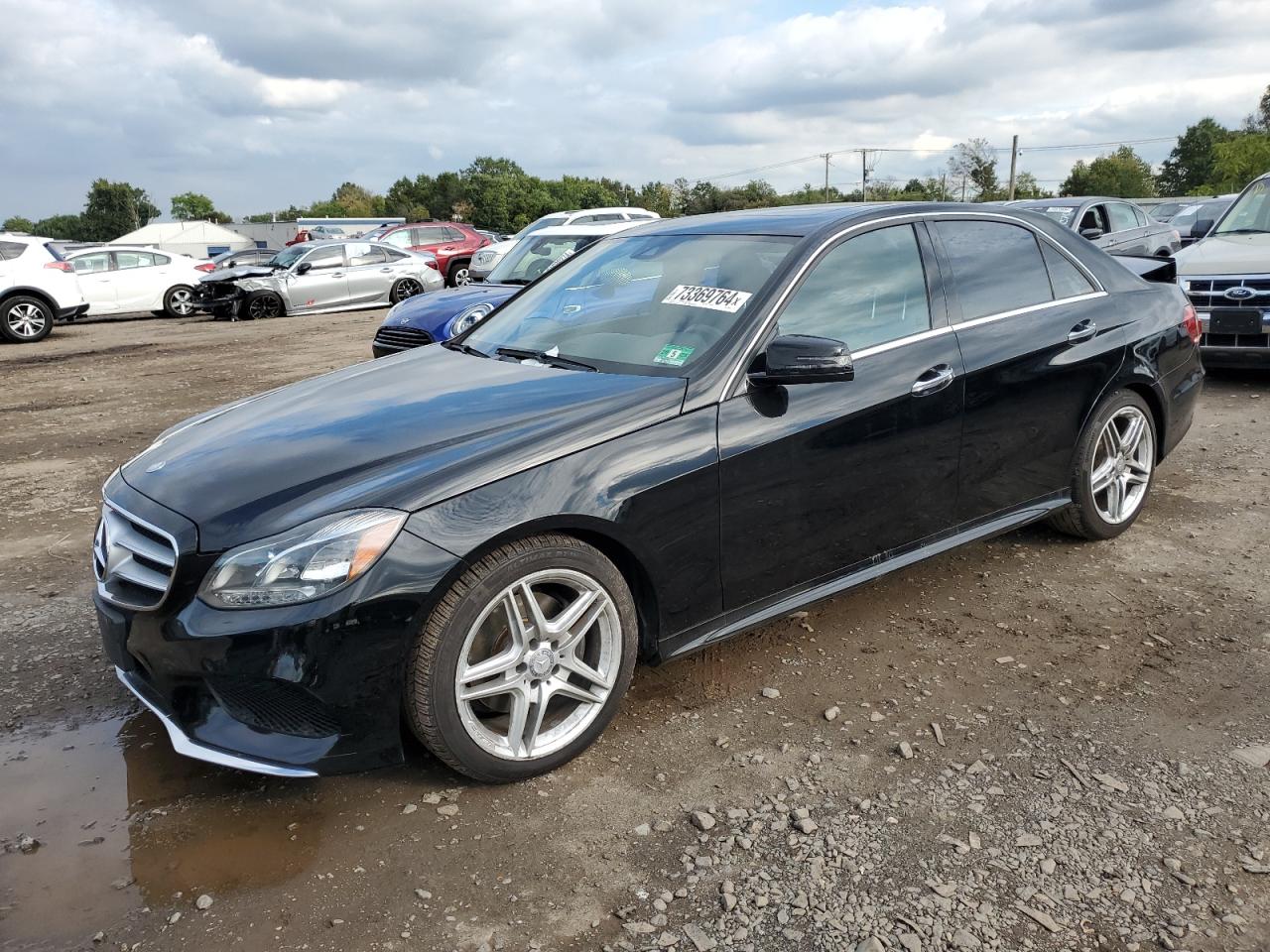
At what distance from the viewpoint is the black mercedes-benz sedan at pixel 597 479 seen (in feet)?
8.60

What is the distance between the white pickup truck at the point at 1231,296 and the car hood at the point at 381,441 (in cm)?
684

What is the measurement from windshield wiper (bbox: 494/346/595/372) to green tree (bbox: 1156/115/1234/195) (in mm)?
97222

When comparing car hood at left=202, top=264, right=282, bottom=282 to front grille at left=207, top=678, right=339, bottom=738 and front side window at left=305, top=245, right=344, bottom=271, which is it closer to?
front side window at left=305, top=245, right=344, bottom=271

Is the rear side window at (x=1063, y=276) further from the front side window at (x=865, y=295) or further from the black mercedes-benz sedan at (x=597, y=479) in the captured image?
the front side window at (x=865, y=295)

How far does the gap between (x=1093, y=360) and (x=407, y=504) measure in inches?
126

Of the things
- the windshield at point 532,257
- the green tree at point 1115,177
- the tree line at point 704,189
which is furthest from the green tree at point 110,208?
the windshield at point 532,257

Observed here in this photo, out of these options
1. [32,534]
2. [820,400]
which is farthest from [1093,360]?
[32,534]

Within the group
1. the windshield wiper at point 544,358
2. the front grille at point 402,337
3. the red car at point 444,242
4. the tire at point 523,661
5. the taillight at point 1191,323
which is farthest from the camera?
the red car at point 444,242

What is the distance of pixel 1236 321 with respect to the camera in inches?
314

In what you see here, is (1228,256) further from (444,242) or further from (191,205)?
(191,205)

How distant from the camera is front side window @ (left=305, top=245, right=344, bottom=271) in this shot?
1875cm

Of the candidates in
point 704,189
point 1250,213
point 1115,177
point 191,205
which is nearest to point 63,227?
point 191,205

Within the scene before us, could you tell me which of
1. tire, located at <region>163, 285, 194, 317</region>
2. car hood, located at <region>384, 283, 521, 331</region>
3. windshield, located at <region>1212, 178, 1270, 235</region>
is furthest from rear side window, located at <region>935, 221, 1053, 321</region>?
tire, located at <region>163, 285, 194, 317</region>

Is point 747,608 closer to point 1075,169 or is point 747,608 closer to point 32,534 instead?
point 32,534
